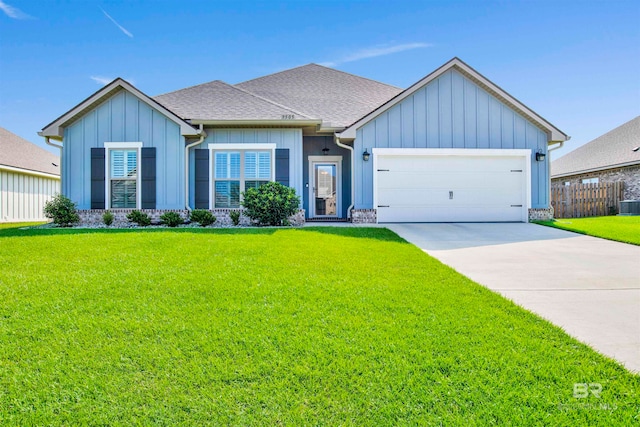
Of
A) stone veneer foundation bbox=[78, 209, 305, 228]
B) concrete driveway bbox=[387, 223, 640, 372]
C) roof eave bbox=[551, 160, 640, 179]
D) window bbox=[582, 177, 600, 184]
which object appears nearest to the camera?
concrete driveway bbox=[387, 223, 640, 372]

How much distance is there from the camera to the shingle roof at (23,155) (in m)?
17.2

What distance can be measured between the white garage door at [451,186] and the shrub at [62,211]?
9.55 m

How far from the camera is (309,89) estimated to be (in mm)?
15930

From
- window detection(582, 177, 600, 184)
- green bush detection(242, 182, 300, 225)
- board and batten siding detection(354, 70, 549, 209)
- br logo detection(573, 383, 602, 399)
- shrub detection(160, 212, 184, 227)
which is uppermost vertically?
board and batten siding detection(354, 70, 549, 209)

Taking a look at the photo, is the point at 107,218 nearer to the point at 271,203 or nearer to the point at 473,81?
the point at 271,203

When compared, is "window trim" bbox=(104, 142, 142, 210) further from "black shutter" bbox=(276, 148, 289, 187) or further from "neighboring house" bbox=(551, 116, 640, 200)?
"neighboring house" bbox=(551, 116, 640, 200)

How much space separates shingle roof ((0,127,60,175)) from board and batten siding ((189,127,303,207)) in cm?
1097

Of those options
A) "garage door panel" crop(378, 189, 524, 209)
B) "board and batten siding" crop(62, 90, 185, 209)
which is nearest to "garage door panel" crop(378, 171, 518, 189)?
"garage door panel" crop(378, 189, 524, 209)

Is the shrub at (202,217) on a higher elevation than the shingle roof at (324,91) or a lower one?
lower

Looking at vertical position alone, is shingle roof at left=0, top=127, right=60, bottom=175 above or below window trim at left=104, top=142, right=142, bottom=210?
above

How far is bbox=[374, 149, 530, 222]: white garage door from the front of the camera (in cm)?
1190

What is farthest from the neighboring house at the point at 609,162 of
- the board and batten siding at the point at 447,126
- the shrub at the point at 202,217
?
the shrub at the point at 202,217

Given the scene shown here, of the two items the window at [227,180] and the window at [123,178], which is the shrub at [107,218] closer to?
the window at [123,178]

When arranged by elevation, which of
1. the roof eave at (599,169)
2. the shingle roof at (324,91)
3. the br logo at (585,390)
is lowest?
the br logo at (585,390)
